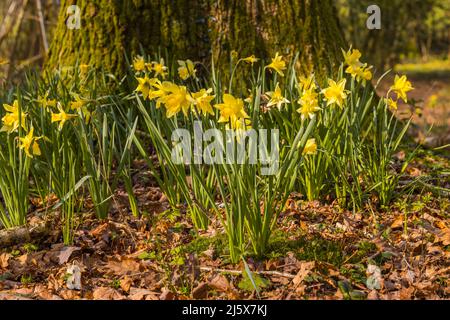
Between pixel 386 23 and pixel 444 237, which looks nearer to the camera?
pixel 444 237

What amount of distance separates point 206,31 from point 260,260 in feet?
6.07

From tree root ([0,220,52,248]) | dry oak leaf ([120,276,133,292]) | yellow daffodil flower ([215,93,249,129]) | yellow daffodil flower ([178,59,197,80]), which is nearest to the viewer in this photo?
yellow daffodil flower ([215,93,249,129])

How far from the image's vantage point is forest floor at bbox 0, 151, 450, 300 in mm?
1997

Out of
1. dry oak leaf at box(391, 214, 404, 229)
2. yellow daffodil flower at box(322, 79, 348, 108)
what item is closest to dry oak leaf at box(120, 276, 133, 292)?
yellow daffodil flower at box(322, 79, 348, 108)

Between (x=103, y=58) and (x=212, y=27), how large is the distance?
0.70 metres

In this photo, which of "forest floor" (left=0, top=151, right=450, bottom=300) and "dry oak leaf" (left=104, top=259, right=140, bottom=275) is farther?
"dry oak leaf" (left=104, top=259, right=140, bottom=275)

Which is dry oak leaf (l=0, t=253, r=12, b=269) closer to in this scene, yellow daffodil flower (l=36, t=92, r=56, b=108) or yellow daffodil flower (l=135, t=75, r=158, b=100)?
yellow daffodil flower (l=36, t=92, r=56, b=108)

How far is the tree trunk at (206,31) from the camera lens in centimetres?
345

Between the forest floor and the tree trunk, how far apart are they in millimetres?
1153

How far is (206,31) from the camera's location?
3557 mm

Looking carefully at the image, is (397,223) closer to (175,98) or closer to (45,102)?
(175,98)

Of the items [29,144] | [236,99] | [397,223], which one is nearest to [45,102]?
[29,144]

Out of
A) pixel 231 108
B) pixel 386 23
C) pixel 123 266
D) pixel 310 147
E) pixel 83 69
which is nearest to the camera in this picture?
pixel 231 108
